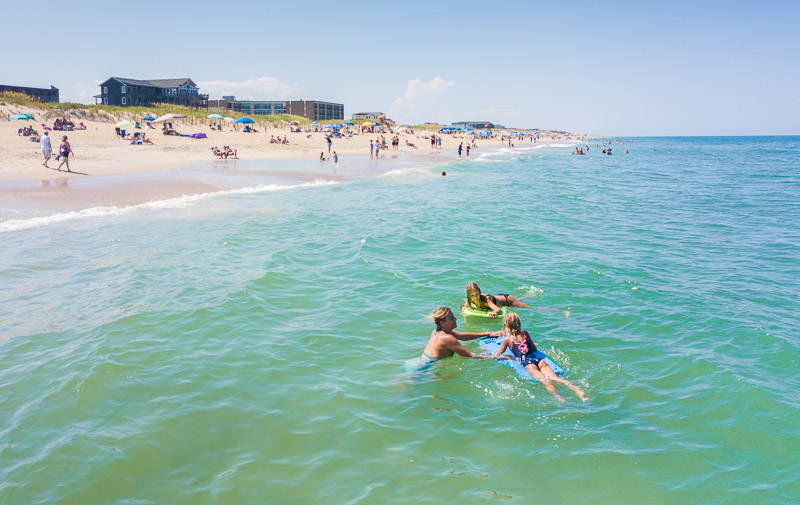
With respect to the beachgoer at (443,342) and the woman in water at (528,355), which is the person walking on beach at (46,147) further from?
the woman in water at (528,355)

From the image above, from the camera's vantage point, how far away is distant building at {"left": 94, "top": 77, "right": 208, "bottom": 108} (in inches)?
2859

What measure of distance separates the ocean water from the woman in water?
21 centimetres

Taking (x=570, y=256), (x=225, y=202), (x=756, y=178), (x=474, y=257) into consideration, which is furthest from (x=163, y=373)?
(x=756, y=178)

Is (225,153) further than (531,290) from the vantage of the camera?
Yes

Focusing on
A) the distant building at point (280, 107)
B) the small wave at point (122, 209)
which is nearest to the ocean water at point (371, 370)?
the small wave at point (122, 209)

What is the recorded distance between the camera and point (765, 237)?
56.6 feet

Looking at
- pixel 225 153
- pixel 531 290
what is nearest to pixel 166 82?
pixel 225 153

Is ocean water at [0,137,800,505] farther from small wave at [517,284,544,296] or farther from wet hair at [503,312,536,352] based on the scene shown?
wet hair at [503,312,536,352]

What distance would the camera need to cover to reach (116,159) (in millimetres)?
31703

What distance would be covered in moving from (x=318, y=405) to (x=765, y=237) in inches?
704

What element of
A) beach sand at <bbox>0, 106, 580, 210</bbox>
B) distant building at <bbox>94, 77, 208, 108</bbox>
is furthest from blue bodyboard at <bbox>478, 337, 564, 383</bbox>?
distant building at <bbox>94, 77, 208, 108</bbox>

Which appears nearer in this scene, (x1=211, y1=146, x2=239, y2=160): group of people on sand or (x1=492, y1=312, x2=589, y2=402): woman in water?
(x1=492, y1=312, x2=589, y2=402): woman in water

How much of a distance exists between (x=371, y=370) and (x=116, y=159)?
31204 millimetres

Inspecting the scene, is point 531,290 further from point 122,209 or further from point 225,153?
point 225,153
